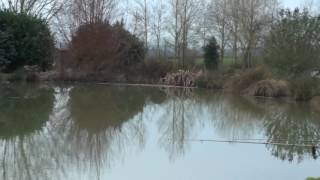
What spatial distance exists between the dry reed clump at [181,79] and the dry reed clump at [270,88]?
7.32 m

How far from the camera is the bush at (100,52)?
36.3 metres

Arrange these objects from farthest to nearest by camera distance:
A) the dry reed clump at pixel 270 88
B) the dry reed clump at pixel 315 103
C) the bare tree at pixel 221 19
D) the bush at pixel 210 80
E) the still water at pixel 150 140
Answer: the bare tree at pixel 221 19, the bush at pixel 210 80, the dry reed clump at pixel 270 88, the dry reed clump at pixel 315 103, the still water at pixel 150 140

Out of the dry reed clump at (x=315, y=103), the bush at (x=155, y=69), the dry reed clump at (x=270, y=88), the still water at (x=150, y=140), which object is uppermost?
the bush at (x=155, y=69)

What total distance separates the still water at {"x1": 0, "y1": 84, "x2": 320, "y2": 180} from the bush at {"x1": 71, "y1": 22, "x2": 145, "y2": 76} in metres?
14.1

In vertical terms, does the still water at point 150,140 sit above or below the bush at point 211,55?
below

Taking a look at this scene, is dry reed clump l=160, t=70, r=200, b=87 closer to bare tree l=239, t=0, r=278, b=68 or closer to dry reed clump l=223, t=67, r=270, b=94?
dry reed clump l=223, t=67, r=270, b=94

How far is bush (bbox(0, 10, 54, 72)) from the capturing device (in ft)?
108

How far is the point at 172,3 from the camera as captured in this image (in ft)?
137

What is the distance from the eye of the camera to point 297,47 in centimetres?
2652

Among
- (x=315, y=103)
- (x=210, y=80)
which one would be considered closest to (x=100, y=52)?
(x=210, y=80)

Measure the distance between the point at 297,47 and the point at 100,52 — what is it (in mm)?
14719

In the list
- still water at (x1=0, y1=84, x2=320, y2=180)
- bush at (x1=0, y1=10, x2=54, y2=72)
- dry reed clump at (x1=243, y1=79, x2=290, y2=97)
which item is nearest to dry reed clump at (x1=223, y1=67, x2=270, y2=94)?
dry reed clump at (x1=243, y1=79, x2=290, y2=97)

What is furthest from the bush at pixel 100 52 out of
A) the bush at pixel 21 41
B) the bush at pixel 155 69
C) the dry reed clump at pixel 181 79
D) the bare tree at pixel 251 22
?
the bare tree at pixel 251 22

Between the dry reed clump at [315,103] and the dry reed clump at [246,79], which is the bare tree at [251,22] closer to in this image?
the dry reed clump at [246,79]
